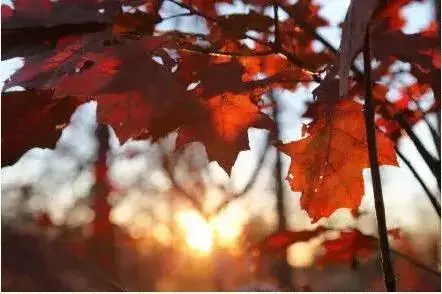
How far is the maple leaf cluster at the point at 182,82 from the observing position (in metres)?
0.72

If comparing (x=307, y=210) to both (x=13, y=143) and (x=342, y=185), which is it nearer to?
(x=342, y=185)

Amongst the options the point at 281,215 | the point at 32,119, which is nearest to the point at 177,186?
the point at 281,215

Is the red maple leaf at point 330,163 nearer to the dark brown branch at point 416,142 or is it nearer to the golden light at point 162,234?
the dark brown branch at point 416,142

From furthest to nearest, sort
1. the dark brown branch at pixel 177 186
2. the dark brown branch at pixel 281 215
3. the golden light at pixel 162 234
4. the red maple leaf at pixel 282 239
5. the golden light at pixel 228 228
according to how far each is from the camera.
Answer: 1. the golden light at pixel 162 234
2. the dark brown branch at pixel 177 186
3. the golden light at pixel 228 228
4. the dark brown branch at pixel 281 215
5. the red maple leaf at pixel 282 239

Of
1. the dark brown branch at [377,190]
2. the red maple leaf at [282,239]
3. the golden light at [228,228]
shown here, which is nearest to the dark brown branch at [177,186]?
the golden light at [228,228]

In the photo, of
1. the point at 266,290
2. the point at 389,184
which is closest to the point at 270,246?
the point at 266,290

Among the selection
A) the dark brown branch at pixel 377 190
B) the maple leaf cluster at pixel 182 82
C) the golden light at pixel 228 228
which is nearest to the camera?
the dark brown branch at pixel 377 190

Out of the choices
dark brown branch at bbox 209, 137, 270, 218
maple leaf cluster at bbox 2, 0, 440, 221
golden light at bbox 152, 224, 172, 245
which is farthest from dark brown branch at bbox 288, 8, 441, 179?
golden light at bbox 152, 224, 172, 245

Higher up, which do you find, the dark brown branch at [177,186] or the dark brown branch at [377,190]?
the dark brown branch at [177,186]

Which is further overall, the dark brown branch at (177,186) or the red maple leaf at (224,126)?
the dark brown branch at (177,186)

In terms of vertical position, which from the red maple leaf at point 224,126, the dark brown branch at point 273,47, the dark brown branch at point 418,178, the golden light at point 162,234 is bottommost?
the golden light at point 162,234

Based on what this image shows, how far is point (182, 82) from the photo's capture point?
2.56 ft

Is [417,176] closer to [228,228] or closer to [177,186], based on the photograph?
[228,228]

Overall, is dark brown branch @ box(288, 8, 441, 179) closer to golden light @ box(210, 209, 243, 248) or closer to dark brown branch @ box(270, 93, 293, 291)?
dark brown branch @ box(270, 93, 293, 291)
